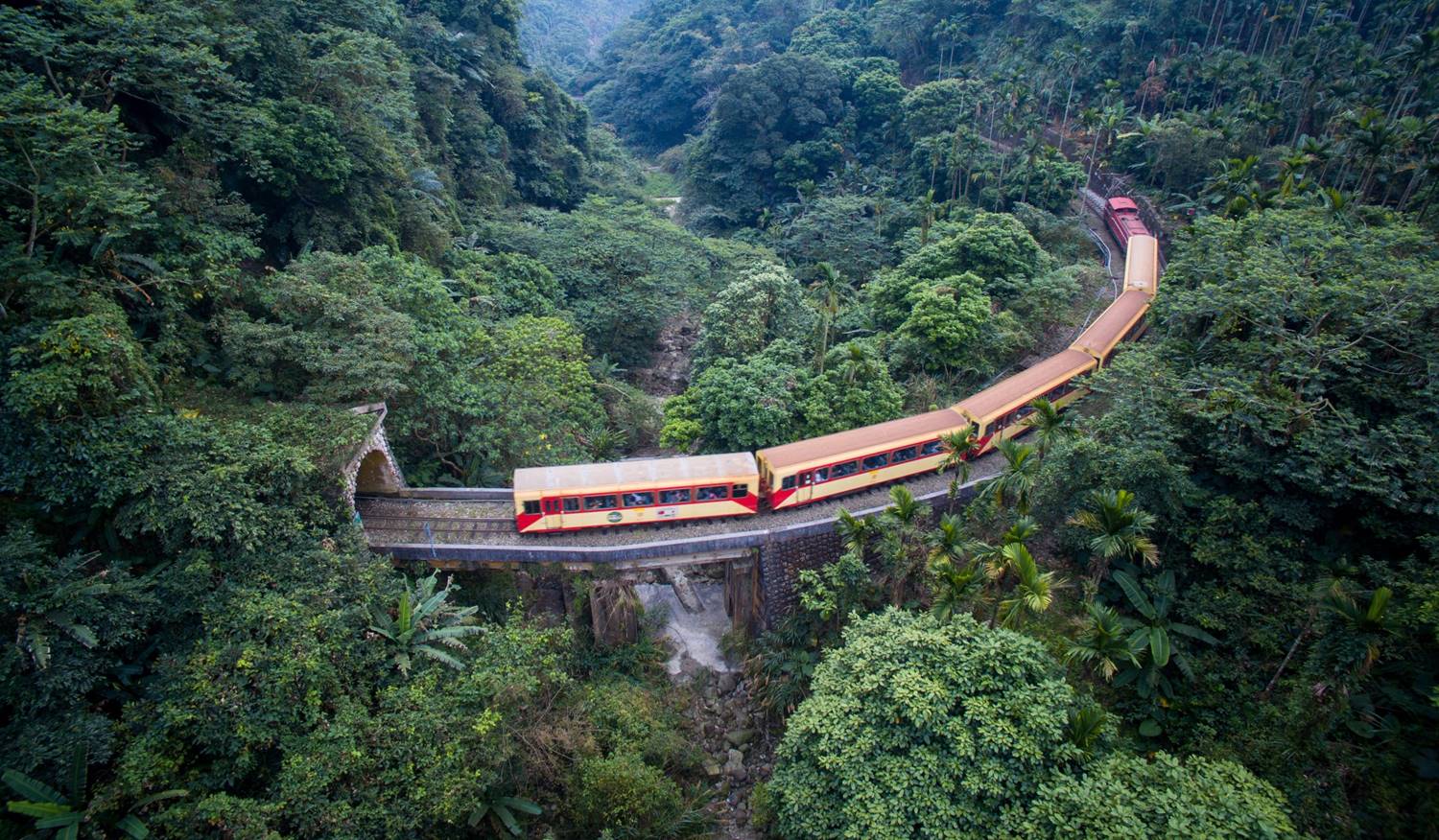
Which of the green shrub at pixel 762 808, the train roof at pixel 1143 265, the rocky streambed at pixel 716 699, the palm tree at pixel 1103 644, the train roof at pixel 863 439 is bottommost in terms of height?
the rocky streambed at pixel 716 699

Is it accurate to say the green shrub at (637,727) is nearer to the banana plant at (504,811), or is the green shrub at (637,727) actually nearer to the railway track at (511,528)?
the banana plant at (504,811)

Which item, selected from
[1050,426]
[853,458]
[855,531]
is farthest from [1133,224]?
[855,531]

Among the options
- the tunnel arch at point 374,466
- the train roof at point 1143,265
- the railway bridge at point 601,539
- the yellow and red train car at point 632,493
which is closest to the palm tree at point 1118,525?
the railway bridge at point 601,539

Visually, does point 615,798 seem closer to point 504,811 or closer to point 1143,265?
point 504,811

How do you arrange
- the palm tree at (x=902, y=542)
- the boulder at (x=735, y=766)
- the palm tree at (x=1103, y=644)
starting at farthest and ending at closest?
1. the boulder at (x=735, y=766)
2. the palm tree at (x=902, y=542)
3. the palm tree at (x=1103, y=644)

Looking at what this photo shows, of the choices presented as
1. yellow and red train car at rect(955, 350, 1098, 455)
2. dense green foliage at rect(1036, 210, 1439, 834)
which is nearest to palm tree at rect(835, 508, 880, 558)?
dense green foliage at rect(1036, 210, 1439, 834)

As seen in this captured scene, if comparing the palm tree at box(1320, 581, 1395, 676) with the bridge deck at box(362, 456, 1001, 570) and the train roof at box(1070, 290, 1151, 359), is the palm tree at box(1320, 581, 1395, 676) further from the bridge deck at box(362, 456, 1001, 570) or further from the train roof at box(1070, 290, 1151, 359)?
the train roof at box(1070, 290, 1151, 359)
